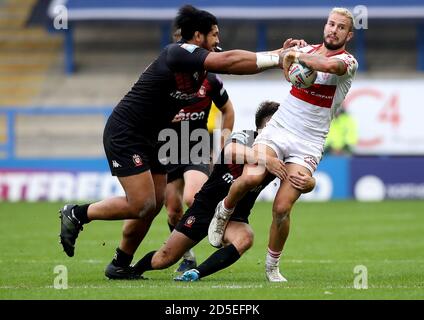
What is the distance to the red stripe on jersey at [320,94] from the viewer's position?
9.25m

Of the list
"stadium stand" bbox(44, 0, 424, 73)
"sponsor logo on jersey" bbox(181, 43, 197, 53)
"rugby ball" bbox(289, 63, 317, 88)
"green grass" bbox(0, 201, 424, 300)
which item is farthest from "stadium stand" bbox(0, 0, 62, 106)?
"rugby ball" bbox(289, 63, 317, 88)

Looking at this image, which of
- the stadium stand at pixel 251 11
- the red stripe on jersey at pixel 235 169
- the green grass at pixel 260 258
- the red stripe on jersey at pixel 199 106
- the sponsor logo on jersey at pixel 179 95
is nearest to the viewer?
the green grass at pixel 260 258

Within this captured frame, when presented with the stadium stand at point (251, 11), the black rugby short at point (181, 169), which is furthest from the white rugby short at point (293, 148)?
the stadium stand at point (251, 11)

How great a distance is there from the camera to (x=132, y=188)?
938 cm

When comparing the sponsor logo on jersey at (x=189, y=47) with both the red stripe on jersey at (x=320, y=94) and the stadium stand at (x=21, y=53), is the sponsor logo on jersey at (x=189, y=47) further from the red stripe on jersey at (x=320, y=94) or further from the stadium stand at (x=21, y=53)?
the stadium stand at (x=21, y=53)

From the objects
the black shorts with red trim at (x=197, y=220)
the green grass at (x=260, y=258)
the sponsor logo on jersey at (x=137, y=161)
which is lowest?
the green grass at (x=260, y=258)

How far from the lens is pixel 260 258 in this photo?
1206 cm

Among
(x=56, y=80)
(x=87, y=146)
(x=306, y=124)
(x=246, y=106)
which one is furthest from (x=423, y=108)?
(x=306, y=124)

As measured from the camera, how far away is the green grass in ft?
27.4

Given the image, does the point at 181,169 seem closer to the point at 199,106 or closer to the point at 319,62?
the point at 199,106

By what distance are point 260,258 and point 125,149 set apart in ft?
10.5

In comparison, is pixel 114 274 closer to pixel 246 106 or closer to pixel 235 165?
pixel 235 165

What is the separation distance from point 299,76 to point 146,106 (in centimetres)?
149

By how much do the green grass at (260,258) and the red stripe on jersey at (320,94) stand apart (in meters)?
1.61
